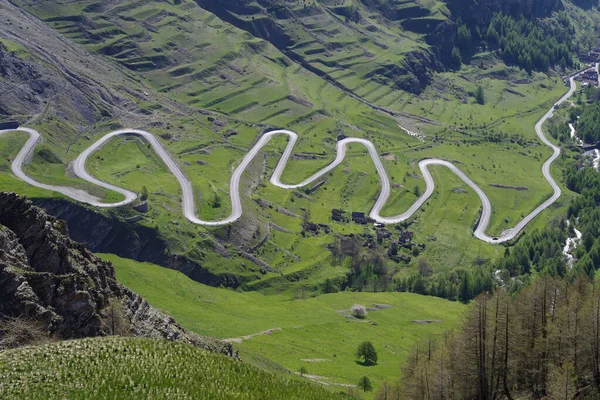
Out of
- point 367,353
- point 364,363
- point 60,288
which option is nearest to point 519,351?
point 60,288

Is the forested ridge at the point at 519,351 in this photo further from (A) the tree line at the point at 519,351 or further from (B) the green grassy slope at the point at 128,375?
(B) the green grassy slope at the point at 128,375

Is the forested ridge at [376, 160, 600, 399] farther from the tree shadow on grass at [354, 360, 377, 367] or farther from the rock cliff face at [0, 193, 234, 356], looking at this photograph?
the tree shadow on grass at [354, 360, 377, 367]

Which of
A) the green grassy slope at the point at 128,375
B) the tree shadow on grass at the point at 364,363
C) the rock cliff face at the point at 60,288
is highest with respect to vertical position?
the green grassy slope at the point at 128,375

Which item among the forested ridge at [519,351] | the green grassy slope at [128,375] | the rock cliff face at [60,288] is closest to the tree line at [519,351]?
the forested ridge at [519,351]

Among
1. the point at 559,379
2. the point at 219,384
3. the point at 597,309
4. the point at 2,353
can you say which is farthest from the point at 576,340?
the point at 2,353

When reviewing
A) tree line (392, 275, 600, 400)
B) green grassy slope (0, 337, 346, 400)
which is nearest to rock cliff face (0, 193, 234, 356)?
green grassy slope (0, 337, 346, 400)

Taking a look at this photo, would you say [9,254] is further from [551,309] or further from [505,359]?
[551,309]
